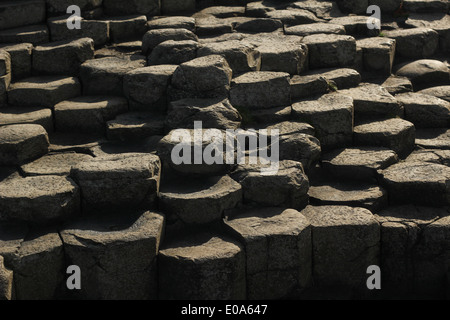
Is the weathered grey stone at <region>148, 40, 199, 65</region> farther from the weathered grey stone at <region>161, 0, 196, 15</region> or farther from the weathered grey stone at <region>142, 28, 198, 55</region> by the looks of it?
the weathered grey stone at <region>161, 0, 196, 15</region>

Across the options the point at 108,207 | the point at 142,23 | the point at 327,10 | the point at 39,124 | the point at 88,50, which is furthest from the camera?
the point at 327,10

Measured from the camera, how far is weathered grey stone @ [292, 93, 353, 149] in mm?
7195

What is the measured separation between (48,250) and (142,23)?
374cm

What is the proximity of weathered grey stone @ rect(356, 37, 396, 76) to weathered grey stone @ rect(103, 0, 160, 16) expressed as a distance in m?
2.43

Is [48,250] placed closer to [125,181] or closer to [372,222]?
[125,181]

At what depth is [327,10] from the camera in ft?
31.8

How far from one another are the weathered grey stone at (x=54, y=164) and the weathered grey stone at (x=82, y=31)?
1897 millimetres

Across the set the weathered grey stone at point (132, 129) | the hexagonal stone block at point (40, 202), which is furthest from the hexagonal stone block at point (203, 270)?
the weathered grey stone at point (132, 129)

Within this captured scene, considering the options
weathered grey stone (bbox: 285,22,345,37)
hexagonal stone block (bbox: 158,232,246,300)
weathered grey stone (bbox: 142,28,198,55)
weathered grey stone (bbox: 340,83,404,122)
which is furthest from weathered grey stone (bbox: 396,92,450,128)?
hexagonal stone block (bbox: 158,232,246,300)

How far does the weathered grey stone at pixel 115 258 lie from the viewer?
5812 mm

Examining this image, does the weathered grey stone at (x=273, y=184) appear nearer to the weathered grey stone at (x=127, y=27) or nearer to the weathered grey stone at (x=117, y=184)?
the weathered grey stone at (x=117, y=184)

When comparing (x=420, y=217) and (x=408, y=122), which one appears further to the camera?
(x=408, y=122)
